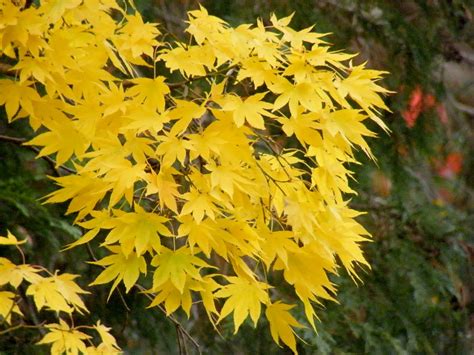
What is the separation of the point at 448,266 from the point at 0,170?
1.54 m

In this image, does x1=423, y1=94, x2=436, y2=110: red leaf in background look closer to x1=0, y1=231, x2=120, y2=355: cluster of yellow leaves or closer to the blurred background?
the blurred background

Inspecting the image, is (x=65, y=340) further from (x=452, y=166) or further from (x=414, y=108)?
(x=452, y=166)

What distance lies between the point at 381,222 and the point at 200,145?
1.87m

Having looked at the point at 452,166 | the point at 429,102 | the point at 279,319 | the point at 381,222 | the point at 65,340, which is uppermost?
the point at 279,319

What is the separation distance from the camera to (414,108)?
10.5 ft

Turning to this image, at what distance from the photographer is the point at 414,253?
10.8 ft

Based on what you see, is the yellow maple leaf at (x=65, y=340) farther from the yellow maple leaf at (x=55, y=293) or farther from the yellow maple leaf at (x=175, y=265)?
the yellow maple leaf at (x=175, y=265)

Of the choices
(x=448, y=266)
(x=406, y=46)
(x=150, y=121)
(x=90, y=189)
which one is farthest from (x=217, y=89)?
(x=448, y=266)

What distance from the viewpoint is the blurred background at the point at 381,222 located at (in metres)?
2.94

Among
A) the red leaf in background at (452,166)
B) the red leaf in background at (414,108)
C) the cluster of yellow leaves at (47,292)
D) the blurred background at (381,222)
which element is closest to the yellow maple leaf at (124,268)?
the cluster of yellow leaves at (47,292)

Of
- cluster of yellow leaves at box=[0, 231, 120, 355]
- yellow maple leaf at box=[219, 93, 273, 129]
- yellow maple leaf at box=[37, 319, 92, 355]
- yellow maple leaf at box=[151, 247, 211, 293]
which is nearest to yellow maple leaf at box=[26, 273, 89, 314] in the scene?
cluster of yellow leaves at box=[0, 231, 120, 355]

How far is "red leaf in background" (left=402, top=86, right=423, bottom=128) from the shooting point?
3180 millimetres

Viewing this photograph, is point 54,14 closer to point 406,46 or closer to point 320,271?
point 320,271

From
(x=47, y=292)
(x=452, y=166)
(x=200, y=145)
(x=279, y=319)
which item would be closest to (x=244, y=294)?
(x=279, y=319)
